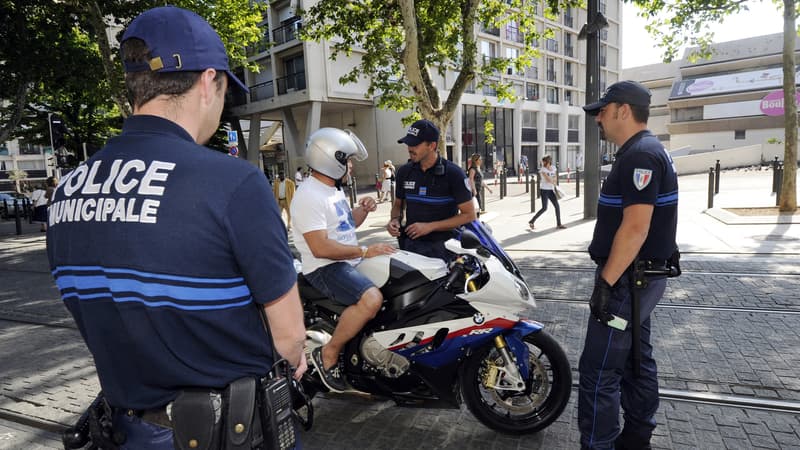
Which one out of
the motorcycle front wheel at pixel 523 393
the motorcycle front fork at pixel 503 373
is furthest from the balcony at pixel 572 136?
the motorcycle front fork at pixel 503 373

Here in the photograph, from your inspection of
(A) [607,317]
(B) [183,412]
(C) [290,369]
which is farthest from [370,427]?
(B) [183,412]

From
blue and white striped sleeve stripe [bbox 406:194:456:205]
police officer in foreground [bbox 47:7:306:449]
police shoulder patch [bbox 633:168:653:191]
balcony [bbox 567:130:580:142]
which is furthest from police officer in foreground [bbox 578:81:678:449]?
balcony [bbox 567:130:580:142]

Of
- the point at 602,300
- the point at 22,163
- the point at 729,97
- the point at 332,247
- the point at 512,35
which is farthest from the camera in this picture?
the point at 22,163

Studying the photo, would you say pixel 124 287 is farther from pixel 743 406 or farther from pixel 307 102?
pixel 307 102

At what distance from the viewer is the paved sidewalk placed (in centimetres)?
298

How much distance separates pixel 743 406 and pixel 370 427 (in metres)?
2.46

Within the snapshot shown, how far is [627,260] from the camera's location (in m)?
2.40

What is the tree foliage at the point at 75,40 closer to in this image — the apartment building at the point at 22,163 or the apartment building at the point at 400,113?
the apartment building at the point at 400,113

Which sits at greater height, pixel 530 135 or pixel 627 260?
pixel 530 135

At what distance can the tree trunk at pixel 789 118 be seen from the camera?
34.4 ft

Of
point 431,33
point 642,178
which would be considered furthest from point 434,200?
point 431,33

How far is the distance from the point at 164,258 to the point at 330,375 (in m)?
2.09

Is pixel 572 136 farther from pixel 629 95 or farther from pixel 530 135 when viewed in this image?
pixel 629 95

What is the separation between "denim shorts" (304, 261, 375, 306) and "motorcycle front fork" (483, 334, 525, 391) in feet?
2.80
